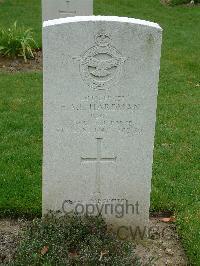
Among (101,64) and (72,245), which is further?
(72,245)

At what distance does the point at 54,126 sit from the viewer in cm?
422

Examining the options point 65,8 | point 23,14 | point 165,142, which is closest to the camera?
point 165,142

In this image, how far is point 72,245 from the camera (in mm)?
4277

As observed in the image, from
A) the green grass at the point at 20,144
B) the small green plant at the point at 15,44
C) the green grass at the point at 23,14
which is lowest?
the green grass at the point at 20,144

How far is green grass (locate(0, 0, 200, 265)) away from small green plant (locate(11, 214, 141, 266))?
0.70 meters

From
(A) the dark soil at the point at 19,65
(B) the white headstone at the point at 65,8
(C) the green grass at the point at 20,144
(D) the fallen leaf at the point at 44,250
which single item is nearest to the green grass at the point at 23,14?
(A) the dark soil at the point at 19,65

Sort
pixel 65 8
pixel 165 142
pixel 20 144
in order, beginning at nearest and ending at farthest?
pixel 20 144
pixel 165 142
pixel 65 8

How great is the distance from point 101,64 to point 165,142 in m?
2.85

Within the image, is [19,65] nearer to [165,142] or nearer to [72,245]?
[165,142]

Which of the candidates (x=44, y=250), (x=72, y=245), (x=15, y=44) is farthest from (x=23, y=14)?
(x=44, y=250)

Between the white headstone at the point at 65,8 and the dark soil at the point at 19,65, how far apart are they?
845 millimetres

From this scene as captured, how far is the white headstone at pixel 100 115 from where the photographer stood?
3.98 m

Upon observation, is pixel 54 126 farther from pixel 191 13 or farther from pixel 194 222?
pixel 191 13

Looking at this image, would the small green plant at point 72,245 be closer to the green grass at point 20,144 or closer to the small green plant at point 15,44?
the green grass at point 20,144
